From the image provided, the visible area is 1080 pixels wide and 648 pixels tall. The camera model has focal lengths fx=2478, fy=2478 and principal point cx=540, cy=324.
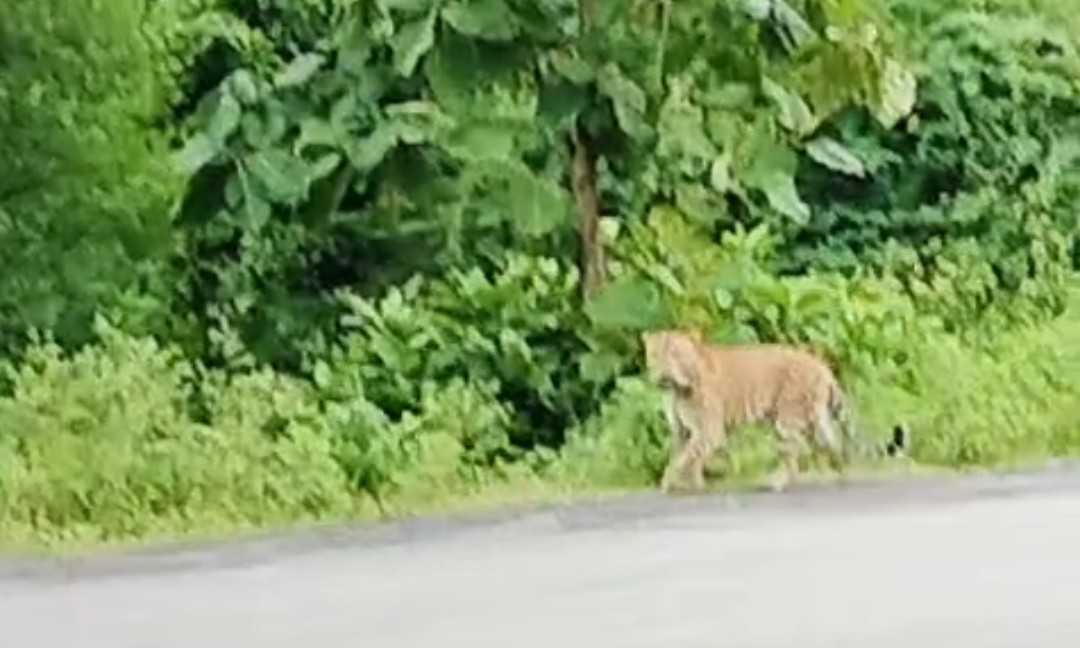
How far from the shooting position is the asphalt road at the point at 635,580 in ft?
4.72

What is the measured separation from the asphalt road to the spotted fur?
0.03 m

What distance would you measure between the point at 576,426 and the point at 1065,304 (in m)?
0.36

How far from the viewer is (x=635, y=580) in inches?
59.6

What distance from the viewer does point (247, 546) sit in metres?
1.50

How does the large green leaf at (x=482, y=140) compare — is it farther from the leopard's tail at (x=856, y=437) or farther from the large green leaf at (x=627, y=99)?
the leopard's tail at (x=856, y=437)

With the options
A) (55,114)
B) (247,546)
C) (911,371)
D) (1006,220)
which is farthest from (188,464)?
(1006,220)

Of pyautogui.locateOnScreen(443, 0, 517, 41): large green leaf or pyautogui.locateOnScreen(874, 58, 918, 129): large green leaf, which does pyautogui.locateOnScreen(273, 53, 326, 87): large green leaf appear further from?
pyautogui.locateOnScreen(874, 58, 918, 129): large green leaf

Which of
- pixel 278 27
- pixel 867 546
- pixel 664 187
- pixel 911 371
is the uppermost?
pixel 278 27

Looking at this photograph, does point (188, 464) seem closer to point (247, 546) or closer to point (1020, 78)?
point (247, 546)

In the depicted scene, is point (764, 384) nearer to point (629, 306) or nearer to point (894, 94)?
point (629, 306)

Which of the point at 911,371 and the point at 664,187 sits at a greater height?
the point at 664,187

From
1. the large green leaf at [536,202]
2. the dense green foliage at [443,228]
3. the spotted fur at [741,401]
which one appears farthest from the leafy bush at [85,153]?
the spotted fur at [741,401]

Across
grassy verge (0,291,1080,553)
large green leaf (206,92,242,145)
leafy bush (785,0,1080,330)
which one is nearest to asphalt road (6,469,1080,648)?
grassy verge (0,291,1080,553)

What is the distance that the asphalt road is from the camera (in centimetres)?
144
